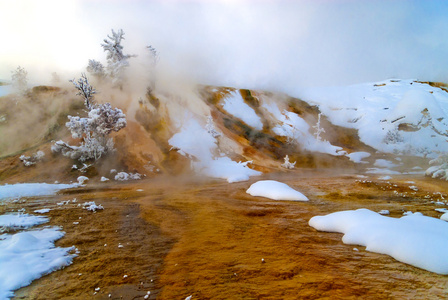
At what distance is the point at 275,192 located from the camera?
12828 mm

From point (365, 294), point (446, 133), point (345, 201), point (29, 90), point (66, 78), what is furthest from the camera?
point (446, 133)

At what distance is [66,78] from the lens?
33.1 meters

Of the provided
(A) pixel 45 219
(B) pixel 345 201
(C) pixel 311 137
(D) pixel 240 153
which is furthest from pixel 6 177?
(C) pixel 311 137

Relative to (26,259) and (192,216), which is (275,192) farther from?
(26,259)

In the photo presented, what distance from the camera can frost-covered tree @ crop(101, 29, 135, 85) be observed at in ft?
95.1

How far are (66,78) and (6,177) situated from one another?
65.3 ft

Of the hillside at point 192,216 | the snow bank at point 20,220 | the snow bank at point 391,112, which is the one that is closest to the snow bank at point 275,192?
the hillside at point 192,216

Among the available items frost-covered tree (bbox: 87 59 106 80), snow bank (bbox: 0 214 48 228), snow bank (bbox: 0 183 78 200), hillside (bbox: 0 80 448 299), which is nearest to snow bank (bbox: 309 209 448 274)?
hillside (bbox: 0 80 448 299)

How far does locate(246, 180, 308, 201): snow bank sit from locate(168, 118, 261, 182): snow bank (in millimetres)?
6278

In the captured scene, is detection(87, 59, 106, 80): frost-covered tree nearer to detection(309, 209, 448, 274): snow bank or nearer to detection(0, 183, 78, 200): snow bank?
detection(0, 183, 78, 200): snow bank

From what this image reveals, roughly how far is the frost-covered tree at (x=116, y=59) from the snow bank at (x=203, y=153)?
10119 mm

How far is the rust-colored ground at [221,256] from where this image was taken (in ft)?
15.0

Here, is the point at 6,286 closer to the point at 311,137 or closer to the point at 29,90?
the point at 29,90

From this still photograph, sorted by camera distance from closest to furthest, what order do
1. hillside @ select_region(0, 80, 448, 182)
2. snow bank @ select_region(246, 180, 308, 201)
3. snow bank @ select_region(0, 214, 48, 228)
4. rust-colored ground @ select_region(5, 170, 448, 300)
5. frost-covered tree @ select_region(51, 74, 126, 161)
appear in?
rust-colored ground @ select_region(5, 170, 448, 300) → snow bank @ select_region(0, 214, 48, 228) → snow bank @ select_region(246, 180, 308, 201) → frost-covered tree @ select_region(51, 74, 126, 161) → hillside @ select_region(0, 80, 448, 182)
